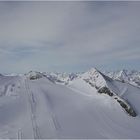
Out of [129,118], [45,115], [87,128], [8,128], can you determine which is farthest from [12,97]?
[129,118]

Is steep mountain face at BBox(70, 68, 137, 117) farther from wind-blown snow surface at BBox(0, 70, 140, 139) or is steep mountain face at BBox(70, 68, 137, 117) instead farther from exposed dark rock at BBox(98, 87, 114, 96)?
wind-blown snow surface at BBox(0, 70, 140, 139)

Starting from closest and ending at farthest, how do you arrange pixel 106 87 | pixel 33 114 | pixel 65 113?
1. pixel 33 114
2. pixel 65 113
3. pixel 106 87

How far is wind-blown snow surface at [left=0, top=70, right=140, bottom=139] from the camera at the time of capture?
57.6ft

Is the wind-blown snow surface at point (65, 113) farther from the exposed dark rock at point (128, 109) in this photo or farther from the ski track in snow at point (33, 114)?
the exposed dark rock at point (128, 109)

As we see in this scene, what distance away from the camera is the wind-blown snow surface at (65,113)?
691 inches

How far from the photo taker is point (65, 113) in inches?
857

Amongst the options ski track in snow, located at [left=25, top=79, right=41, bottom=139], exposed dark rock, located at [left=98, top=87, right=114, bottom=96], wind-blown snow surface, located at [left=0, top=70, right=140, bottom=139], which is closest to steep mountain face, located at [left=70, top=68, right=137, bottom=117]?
exposed dark rock, located at [left=98, top=87, right=114, bottom=96]

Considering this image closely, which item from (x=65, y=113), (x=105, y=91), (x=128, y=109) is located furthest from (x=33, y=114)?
(x=105, y=91)

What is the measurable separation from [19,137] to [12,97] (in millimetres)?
10274

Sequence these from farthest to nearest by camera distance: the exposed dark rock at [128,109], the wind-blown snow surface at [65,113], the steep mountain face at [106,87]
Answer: the steep mountain face at [106,87]
the exposed dark rock at [128,109]
the wind-blown snow surface at [65,113]

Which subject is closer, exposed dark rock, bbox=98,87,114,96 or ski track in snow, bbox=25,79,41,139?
ski track in snow, bbox=25,79,41,139

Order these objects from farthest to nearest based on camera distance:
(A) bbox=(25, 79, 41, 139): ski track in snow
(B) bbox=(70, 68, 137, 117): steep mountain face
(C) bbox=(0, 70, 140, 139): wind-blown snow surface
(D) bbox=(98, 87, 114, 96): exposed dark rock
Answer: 1. (D) bbox=(98, 87, 114, 96): exposed dark rock
2. (B) bbox=(70, 68, 137, 117): steep mountain face
3. (C) bbox=(0, 70, 140, 139): wind-blown snow surface
4. (A) bbox=(25, 79, 41, 139): ski track in snow

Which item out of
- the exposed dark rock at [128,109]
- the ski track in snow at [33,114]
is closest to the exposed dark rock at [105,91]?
the exposed dark rock at [128,109]

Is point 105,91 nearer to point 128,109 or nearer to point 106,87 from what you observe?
point 106,87
